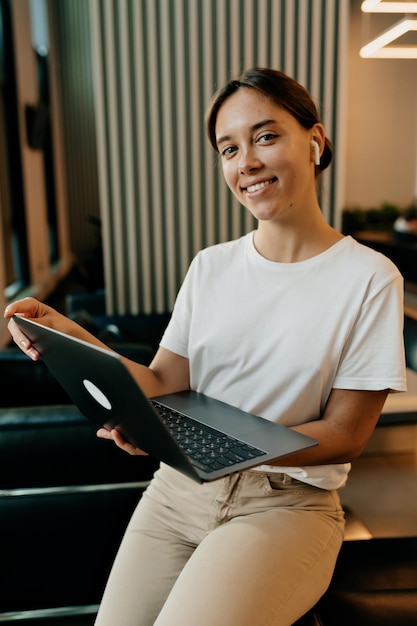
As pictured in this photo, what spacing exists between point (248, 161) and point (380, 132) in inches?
396

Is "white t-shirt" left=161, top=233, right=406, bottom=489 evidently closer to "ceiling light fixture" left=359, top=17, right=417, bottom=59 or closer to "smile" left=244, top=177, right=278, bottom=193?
"smile" left=244, top=177, right=278, bottom=193

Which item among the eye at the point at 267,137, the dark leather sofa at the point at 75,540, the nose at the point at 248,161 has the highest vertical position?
the eye at the point at 267,137

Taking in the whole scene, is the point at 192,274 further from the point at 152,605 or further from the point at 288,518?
the point at 152,605

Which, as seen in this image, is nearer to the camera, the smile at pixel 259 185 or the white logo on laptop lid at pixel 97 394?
the white logo on laptop lid at pixel 97 394

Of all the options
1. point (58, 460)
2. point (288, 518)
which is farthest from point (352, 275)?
point (58, 460)

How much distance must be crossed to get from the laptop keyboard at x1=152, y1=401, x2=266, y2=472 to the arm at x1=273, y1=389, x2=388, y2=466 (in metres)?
0.15

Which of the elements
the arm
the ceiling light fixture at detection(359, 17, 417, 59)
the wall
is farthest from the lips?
the wall

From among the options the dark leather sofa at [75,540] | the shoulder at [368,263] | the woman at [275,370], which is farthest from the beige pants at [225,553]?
the shoulder at [368,263]

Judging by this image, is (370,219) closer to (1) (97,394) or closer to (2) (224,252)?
(2) (224,252)

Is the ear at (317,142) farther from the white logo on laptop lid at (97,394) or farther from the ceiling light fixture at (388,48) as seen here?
the ceiling light fixture at (388,48)

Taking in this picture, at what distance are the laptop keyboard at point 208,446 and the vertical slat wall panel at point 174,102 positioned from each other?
6.55ft

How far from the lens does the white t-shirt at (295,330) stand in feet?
3.43

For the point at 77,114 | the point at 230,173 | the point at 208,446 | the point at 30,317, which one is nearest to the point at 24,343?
the point at 30,317

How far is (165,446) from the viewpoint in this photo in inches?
32.9
